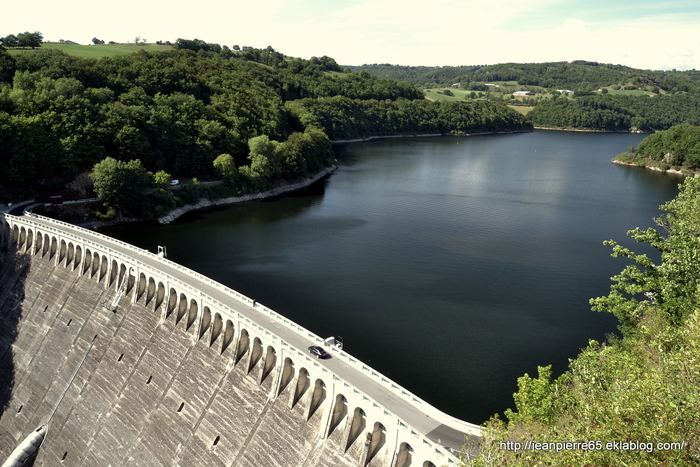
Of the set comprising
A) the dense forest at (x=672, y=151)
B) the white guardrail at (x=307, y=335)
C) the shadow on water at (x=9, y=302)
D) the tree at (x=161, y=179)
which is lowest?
the shadow on water at (x=9, y=302)

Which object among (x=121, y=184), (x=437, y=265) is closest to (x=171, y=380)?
(x=437, y=265)

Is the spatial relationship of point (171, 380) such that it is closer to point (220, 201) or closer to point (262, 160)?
point (220, 201)

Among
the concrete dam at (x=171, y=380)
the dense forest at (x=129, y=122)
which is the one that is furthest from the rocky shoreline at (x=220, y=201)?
the concrete dam at (x=171, y=380)

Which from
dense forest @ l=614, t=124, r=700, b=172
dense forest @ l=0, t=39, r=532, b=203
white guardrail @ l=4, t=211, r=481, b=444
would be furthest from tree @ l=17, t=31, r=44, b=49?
dense forest @ l=614, t=124, r=700, b=172

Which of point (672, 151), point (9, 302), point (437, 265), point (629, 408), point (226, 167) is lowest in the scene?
point (9, 302)

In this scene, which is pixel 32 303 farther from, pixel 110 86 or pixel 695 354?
pixel 110 86

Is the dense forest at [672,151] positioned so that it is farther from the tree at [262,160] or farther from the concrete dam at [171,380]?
the concrete dam at [171,380]

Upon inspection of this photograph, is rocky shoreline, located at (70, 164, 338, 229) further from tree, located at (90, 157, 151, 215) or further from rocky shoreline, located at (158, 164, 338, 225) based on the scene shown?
tree, located at (90, 157, 151, 215)
